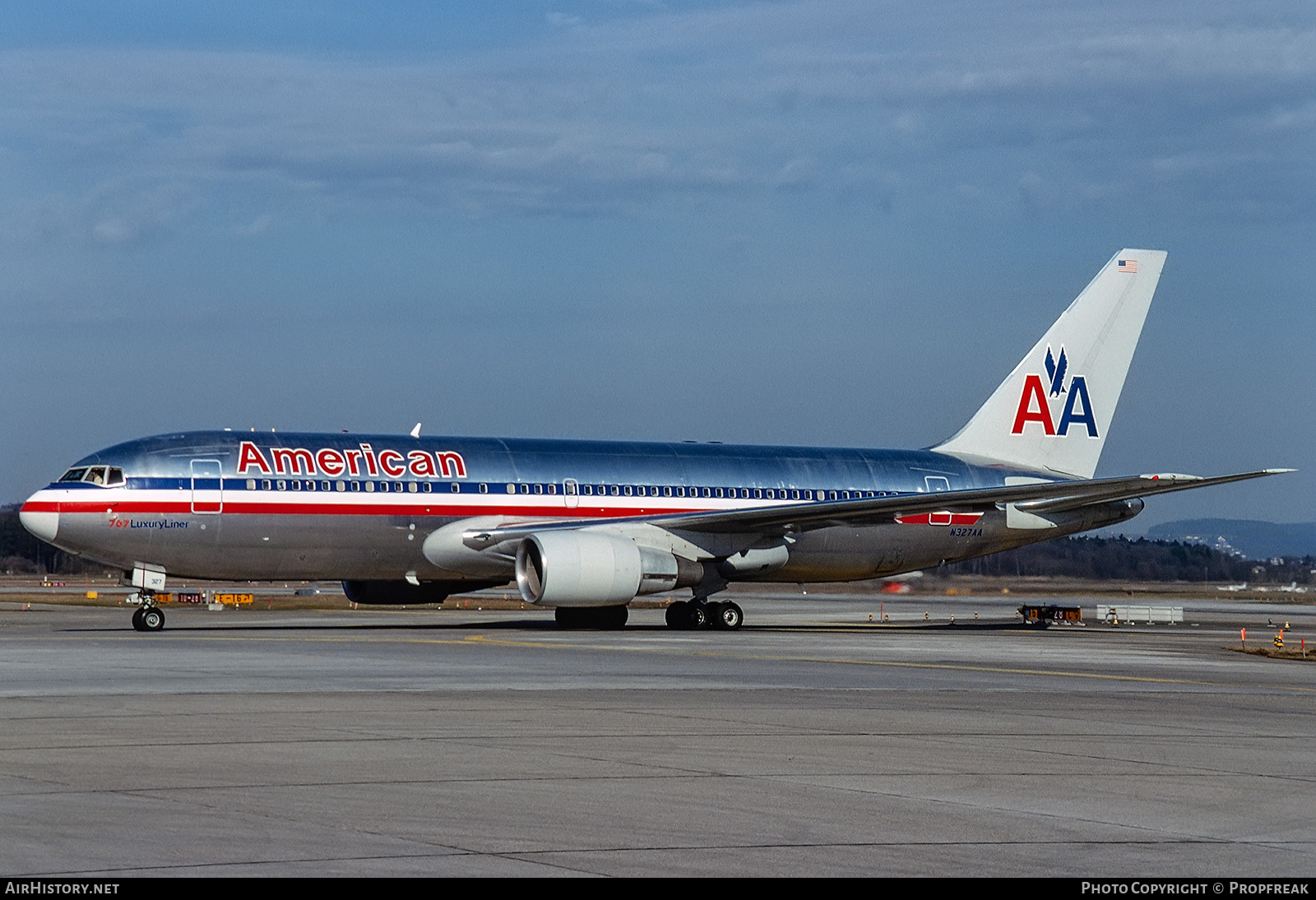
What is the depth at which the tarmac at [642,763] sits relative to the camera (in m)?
9.16

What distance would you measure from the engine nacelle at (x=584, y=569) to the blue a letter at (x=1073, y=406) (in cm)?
1392

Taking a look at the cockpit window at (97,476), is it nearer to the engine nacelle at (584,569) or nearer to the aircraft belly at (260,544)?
the aircraft belly at (260,544)

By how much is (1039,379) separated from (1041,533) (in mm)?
4466

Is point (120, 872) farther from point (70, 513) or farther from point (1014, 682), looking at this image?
point (70, 513)

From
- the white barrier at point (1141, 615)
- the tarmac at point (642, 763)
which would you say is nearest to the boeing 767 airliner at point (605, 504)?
the tarmac at point (642, 763)

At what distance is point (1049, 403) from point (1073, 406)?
718 millimetres

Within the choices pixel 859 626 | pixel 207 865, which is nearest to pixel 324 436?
pixel 859 626

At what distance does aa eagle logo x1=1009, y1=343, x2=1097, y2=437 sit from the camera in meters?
44.0

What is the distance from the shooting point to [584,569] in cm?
3406

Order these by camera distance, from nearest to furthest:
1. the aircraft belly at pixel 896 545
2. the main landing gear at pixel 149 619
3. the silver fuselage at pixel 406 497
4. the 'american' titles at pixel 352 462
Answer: the main landing gear at pixel 149 619 → the silver fuselage at pixel 406 497 → the 'american' titles at pixel 352 462 → the aircraft belly at pixel 896 545

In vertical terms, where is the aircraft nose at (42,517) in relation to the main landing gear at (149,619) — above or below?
above

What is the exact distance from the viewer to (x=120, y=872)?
8227 mm

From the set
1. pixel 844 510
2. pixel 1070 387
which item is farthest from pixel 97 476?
pixel 1070 387

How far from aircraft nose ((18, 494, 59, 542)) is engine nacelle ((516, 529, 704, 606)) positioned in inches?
360
